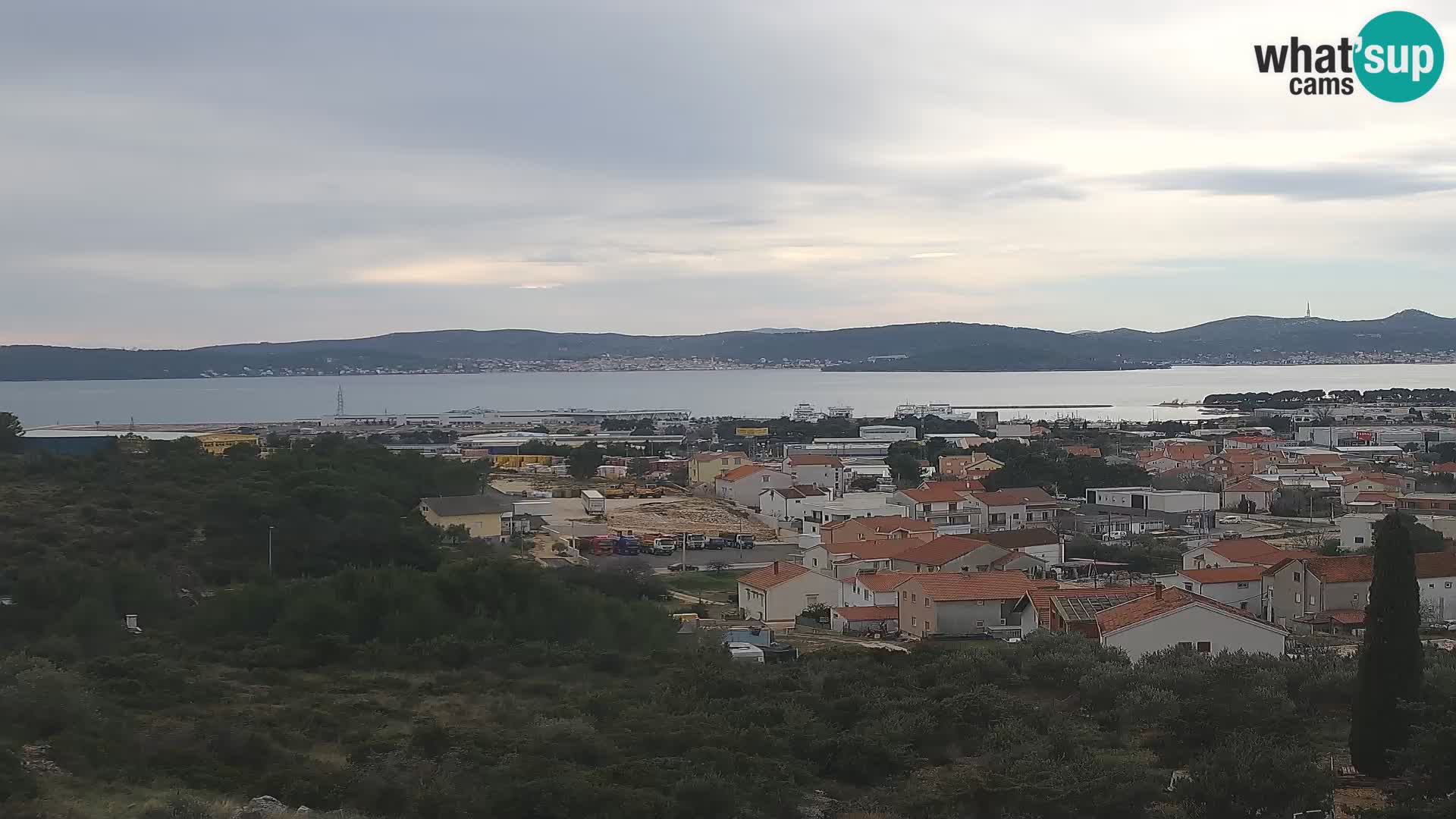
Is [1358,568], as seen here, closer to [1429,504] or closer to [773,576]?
[773,576]

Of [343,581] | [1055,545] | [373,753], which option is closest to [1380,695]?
[373,753]

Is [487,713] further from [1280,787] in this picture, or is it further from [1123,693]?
[1280,787]

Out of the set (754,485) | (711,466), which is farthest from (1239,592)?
(711,466)

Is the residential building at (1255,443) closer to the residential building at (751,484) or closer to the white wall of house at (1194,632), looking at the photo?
the residential building at (751,484)

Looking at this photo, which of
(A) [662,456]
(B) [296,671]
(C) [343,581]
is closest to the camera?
(B) [296,671]

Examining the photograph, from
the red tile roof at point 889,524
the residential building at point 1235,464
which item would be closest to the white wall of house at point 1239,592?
the red tile roof at point 889,524

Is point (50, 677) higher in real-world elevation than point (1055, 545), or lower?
Answer: higher
